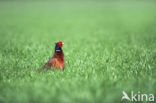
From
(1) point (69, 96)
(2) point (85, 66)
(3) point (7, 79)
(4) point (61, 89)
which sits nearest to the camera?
(1) point (69, 96)

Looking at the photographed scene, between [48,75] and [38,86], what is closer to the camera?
[38,86]

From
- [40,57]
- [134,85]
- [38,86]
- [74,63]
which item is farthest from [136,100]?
[40,57]

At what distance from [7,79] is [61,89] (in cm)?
167

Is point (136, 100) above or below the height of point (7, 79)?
below

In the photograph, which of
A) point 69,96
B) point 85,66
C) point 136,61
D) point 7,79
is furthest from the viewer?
point 136,61

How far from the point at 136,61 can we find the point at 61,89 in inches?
124

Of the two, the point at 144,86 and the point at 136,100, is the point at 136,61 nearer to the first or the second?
the point at 144,86

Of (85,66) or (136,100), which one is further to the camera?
(85,66)

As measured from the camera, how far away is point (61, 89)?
402 centimetres

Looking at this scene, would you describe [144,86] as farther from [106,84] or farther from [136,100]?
[106,84]

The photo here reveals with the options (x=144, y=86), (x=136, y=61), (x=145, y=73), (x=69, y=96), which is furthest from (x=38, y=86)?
(x=136, y=61)

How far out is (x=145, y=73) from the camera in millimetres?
5281

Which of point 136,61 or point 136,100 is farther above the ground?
point 136,61

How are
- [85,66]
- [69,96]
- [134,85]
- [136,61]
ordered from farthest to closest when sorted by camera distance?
1. [136,61]
2. [85,66]
3. [134,85]
4. [69,96]
